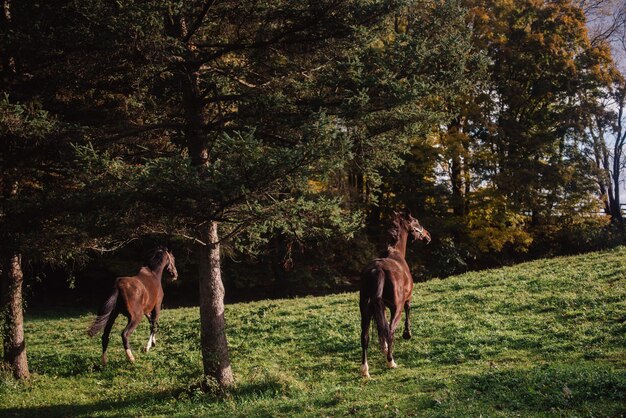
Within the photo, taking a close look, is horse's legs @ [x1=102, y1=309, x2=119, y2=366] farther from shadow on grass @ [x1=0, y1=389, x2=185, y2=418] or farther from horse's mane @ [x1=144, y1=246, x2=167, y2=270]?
horse's mane @ [x1=144, y1=246, x2=167, y2=270]

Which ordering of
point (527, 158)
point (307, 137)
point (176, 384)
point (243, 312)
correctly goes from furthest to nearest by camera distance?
point (527, 158)
point (243, 312)
point (176, 384)
point (307, 137)

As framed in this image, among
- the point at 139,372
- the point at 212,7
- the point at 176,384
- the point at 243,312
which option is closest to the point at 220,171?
the point at 212,7

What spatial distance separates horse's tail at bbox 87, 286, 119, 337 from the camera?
11.9 metres

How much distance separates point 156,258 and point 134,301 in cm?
228

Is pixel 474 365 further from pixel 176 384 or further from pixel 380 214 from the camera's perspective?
pixel 380 214

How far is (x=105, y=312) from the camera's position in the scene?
1228cm

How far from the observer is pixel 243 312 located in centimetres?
1791

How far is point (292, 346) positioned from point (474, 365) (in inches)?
185

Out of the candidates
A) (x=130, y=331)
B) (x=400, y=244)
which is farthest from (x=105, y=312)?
(x=400, y=244)

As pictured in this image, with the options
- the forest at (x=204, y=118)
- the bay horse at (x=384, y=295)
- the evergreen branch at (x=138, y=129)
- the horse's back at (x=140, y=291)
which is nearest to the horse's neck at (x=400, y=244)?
the bay horse at (x=384, y=295)

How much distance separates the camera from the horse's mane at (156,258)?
15.2 metres

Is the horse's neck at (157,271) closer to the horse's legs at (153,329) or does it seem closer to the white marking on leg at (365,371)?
the horse's legs at (153,329)

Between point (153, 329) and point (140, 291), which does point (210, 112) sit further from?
point (153, 329)

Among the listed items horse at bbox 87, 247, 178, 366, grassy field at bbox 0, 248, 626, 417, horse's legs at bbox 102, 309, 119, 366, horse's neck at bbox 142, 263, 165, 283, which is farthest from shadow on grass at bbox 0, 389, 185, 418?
horse's neck at bbox 142, 263, 165, 283
